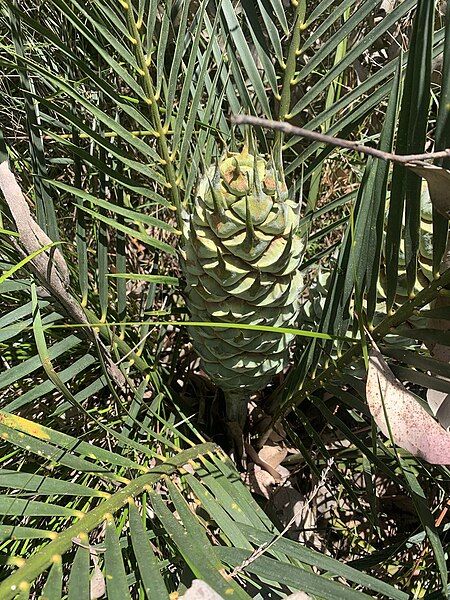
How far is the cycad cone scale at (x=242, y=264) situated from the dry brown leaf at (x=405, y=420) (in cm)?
17

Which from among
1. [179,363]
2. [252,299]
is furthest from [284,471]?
[252,299]

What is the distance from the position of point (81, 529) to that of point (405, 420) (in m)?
0.27

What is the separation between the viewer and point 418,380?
50cm

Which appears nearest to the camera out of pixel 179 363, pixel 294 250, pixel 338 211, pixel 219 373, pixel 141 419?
pixel 294 250

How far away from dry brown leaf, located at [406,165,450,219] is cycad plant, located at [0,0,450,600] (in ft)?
0.26

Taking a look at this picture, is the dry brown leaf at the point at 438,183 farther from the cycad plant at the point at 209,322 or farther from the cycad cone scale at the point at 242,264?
the cycad cone scale at the point at 242,264

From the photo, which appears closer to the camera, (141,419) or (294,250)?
(294,250)

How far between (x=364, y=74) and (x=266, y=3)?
0.32 meters

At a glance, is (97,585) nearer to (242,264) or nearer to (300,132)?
(242,264)

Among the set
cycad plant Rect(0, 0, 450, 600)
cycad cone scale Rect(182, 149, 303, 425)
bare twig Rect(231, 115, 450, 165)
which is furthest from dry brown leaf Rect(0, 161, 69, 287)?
bare twig Rect(231, 115, 450, 165)

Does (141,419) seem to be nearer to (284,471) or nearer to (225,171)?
(284,471)

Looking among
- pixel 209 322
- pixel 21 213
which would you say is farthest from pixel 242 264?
pixel 21 213

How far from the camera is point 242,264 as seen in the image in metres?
0.59

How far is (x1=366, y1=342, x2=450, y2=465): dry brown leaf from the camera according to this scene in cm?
41
